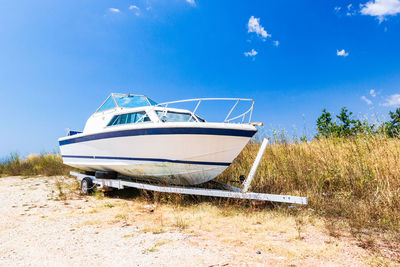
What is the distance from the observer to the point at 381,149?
541cm

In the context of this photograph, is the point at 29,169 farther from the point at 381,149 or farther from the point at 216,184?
the point at 381,149

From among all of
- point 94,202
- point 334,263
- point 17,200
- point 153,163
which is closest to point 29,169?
point 17,200

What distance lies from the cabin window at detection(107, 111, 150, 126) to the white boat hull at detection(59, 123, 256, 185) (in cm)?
39

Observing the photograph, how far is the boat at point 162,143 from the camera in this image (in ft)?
15.3

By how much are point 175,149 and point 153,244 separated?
6.96 feet

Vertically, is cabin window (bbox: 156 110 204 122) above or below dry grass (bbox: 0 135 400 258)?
above

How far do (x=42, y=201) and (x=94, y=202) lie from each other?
4.78 ft

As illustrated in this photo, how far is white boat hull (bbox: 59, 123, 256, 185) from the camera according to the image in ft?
15.3

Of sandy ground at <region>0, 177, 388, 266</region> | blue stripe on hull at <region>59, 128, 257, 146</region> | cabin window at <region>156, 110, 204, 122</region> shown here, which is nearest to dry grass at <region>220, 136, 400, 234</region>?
sandy ground at <region>0, 177, 388, 266</region>

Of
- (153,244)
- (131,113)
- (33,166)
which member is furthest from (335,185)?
(33,166)

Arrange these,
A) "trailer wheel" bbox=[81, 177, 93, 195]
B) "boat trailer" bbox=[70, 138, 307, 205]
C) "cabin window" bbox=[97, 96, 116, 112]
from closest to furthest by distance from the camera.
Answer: "boat trailer" bbox=[70, 138, 307, 205] → "trailer wheel" bbox=[81, 177, 93, 195] → "cabin window" bbox=[97, 96, 116, 112]

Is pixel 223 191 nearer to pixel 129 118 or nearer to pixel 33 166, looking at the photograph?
pixel 129 118

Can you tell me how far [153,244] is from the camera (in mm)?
3164

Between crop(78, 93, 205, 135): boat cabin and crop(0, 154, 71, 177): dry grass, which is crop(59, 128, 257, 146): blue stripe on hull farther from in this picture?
crop(0, 154, 71, 177): dry grass
